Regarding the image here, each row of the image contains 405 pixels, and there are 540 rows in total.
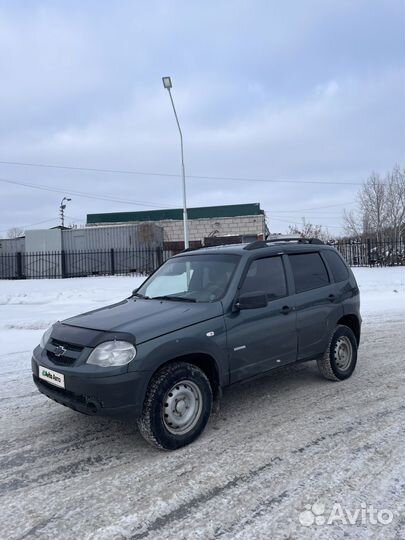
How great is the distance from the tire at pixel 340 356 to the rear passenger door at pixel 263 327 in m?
0.78

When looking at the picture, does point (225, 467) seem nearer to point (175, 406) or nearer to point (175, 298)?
point (175, 406)

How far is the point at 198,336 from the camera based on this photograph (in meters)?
3.88

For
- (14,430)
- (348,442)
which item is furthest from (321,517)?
(14,430)

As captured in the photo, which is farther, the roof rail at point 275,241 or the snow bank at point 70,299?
the snow bank at point 70,299

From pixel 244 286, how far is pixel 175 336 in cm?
108

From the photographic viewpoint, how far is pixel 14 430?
427 cm

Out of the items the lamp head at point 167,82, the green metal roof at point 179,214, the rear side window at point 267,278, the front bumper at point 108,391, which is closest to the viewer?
the front bumper at point 108,391

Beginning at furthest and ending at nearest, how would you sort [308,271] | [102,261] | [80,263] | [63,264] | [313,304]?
[102,261] < [80,263] < [63,264] < [308,271] < [313,304]

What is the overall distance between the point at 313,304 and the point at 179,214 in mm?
36053

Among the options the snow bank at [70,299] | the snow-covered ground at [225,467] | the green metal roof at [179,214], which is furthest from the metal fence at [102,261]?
the snow-covered ground at [225,467]

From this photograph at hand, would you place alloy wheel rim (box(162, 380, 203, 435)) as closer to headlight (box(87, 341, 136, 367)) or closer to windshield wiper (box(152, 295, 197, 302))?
headlight (box(87, 341, 136, 367))

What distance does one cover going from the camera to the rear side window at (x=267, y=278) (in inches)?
180

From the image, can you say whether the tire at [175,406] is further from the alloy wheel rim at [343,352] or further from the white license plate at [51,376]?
the alloy wheel rim at [343,352]

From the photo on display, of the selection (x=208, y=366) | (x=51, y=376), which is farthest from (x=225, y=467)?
(x=51, y=376)
